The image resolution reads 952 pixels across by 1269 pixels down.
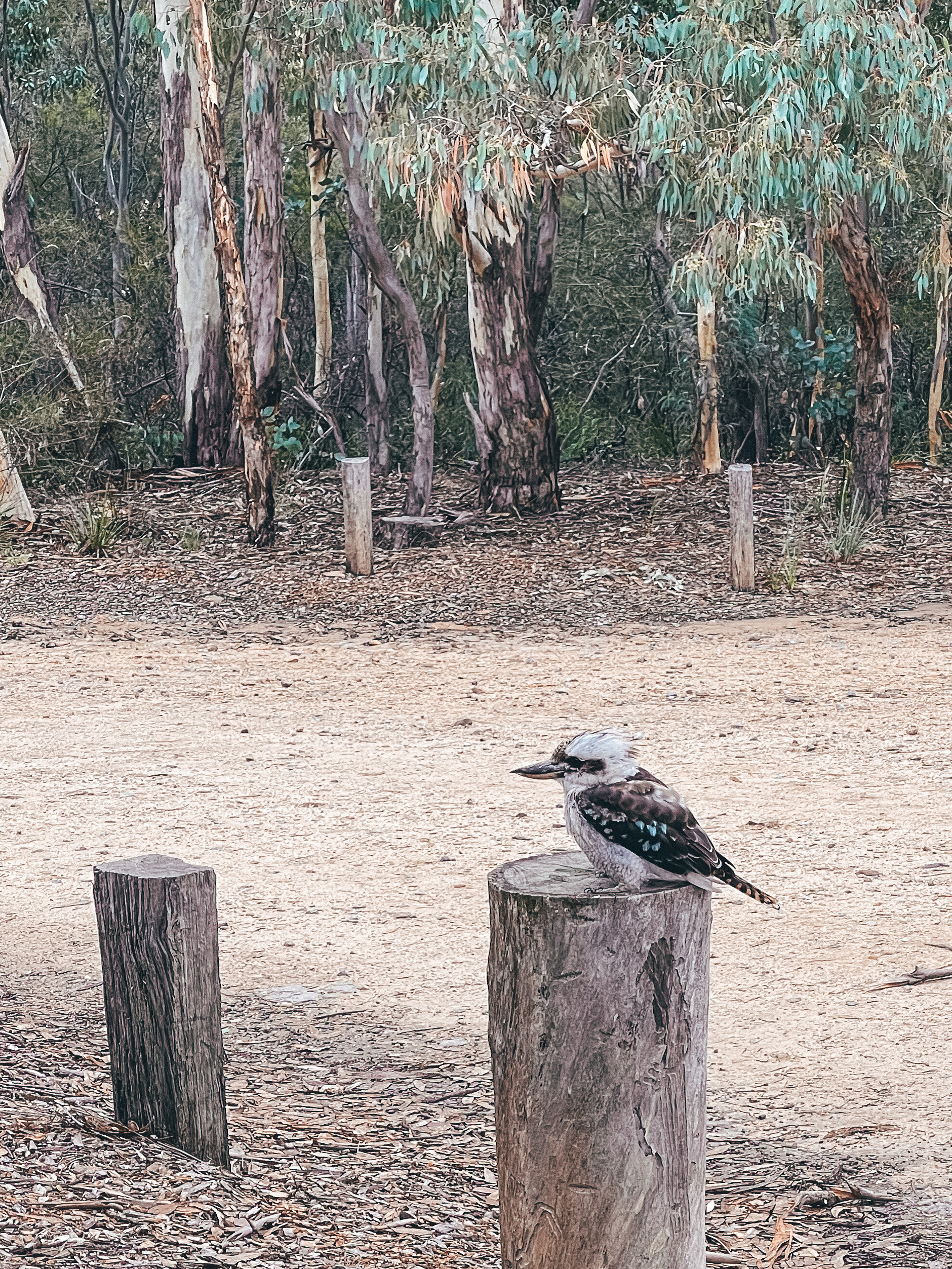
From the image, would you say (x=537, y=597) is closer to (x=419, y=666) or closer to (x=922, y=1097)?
(x=419, y=666)

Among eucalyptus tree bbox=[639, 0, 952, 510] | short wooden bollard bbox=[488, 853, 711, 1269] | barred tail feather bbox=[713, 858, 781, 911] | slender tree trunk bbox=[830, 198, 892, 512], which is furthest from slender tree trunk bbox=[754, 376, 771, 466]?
short wooden bollard bbox=[488, 853, 711, 1269]

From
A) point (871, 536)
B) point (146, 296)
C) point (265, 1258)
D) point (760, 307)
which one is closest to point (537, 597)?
point (871, 536)

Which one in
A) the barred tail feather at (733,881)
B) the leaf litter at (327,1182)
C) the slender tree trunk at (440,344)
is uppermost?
the slender tree trunk at (440,344)

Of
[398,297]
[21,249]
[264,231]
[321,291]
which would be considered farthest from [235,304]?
[321,291]

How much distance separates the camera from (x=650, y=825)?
2.82 meters

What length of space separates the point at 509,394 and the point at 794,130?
402 cm

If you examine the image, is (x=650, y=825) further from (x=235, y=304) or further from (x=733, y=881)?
(x=235, y=304)

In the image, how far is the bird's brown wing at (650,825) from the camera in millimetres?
2805

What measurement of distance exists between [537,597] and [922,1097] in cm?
855

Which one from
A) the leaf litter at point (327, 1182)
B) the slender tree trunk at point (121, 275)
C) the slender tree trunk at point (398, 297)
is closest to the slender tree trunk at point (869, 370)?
the slender tree trunk at point (398, 297)

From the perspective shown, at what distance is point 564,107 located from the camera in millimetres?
13344

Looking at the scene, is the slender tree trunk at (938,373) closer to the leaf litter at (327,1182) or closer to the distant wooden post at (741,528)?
the distant wooden post at (741,528)

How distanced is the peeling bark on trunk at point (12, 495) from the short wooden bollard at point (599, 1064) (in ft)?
44.1

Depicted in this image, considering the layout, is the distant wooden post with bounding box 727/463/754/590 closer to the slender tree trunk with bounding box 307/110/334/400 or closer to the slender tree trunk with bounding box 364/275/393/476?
the slender tree trunk with bounding box 364/275/393/476
